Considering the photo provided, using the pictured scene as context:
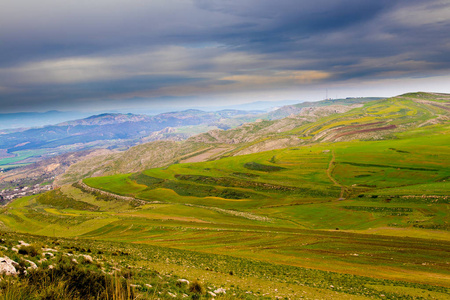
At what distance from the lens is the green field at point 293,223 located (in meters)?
23.4

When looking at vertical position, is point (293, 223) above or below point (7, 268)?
below

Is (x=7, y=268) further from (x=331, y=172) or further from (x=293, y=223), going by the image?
(x=331, y=172)

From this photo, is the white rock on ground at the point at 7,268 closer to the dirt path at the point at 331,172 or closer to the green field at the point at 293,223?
the green field at the point at 293,223

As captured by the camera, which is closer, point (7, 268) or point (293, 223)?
point (7, 268)

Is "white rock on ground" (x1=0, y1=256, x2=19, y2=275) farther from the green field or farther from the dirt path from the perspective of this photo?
the dirt path

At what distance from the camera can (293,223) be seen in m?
66.4

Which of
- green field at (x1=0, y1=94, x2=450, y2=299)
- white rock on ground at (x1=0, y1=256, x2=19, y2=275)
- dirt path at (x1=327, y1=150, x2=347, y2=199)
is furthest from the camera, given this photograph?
dirt path at (x1=327, y1=150, x2=347, y2=199)

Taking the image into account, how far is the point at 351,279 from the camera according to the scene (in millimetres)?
24031

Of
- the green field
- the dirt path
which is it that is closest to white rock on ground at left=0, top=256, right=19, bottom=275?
the green field

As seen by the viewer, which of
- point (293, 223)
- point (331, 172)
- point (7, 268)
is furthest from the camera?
point (331, 172)

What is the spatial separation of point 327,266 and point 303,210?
2007 inches

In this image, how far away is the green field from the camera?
23.4 metres

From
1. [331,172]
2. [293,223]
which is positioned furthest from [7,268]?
[331,172]

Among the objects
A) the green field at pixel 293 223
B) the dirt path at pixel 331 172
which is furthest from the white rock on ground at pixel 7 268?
the dirt path at pixel 331 172
